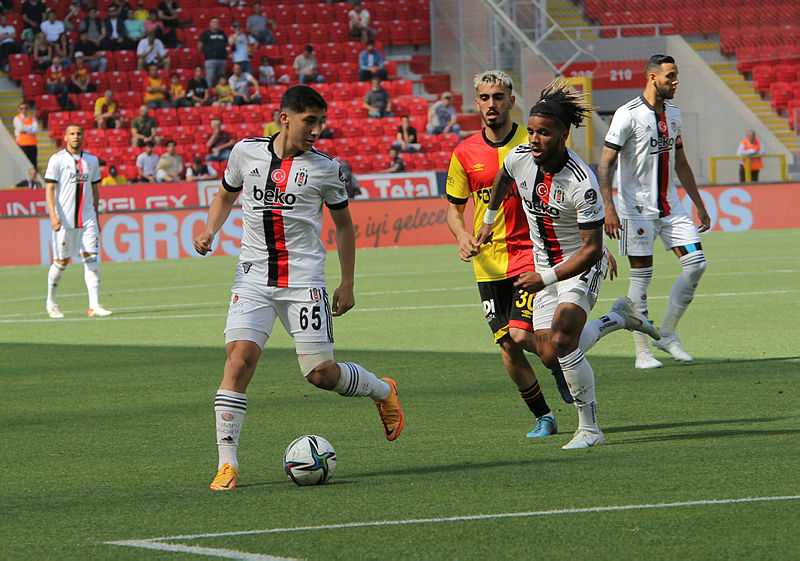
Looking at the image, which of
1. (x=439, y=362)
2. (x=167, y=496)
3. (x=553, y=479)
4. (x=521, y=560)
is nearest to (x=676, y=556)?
(x=521, y=560)

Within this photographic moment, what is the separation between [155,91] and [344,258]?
25.4 meters

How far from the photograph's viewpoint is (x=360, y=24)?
34.2 m

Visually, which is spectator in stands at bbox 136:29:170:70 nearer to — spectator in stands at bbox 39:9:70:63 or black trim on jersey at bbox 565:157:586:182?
spectator in stands at bbox 39:9:70:63

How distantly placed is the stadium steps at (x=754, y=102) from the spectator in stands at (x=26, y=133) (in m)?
19.2

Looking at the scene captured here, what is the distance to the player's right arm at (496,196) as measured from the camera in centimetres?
700

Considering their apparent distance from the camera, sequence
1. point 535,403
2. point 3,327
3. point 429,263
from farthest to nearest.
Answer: point 429,263
point 3,327
point 535,403

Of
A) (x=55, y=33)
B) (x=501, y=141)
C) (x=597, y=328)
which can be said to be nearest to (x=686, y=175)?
(x=597, y=328)

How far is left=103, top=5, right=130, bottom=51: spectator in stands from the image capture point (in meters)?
32.8

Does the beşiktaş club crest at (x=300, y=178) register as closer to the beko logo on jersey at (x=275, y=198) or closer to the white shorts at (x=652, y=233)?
the beko logo on jersey at (x=275, y=198)

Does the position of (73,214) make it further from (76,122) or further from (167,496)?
(76,122)

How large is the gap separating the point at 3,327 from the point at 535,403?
9051mm

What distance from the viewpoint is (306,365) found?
251 inches

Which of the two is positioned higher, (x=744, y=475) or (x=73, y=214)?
(x=73, y=214)

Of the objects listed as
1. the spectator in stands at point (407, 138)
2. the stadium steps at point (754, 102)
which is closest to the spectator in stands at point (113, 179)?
the spectator in stands at point (407, 138)
